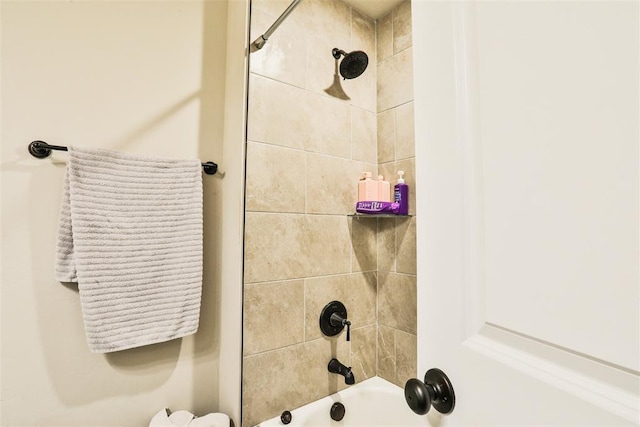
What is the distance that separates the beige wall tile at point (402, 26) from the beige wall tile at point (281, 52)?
1.70ft

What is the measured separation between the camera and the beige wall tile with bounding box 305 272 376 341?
1.36 m

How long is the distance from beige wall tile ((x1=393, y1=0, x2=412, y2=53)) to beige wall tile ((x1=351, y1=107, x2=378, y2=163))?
369 millimetres

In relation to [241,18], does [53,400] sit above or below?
below

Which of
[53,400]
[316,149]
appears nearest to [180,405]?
[53,400]

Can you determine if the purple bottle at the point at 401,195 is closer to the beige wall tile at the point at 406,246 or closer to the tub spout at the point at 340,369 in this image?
the beige wall tile at the point at 406,246

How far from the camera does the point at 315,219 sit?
4.58 feet

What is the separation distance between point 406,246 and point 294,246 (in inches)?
22.3

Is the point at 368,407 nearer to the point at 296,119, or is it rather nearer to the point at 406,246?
the point at 406,246

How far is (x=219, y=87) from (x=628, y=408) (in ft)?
4.95

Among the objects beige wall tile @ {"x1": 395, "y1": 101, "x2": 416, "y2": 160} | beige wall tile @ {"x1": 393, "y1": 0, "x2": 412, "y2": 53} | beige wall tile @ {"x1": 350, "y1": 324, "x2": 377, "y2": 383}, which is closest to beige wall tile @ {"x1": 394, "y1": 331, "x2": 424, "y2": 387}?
beige wall tile @ {"x1": 350, "y1": 324, "x2": 377, "y2": 383}

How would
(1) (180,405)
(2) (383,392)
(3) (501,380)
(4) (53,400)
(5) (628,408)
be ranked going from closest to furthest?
(5) (628,408)
(3) (501,380)
(4) (53,400)
(1) (180,405)
(2) (383,392)

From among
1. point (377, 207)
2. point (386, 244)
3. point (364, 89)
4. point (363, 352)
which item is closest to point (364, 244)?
point (386, 244)

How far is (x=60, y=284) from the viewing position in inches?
39.7

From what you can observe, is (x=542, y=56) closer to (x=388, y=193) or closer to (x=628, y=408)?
(x=628, y=408)
